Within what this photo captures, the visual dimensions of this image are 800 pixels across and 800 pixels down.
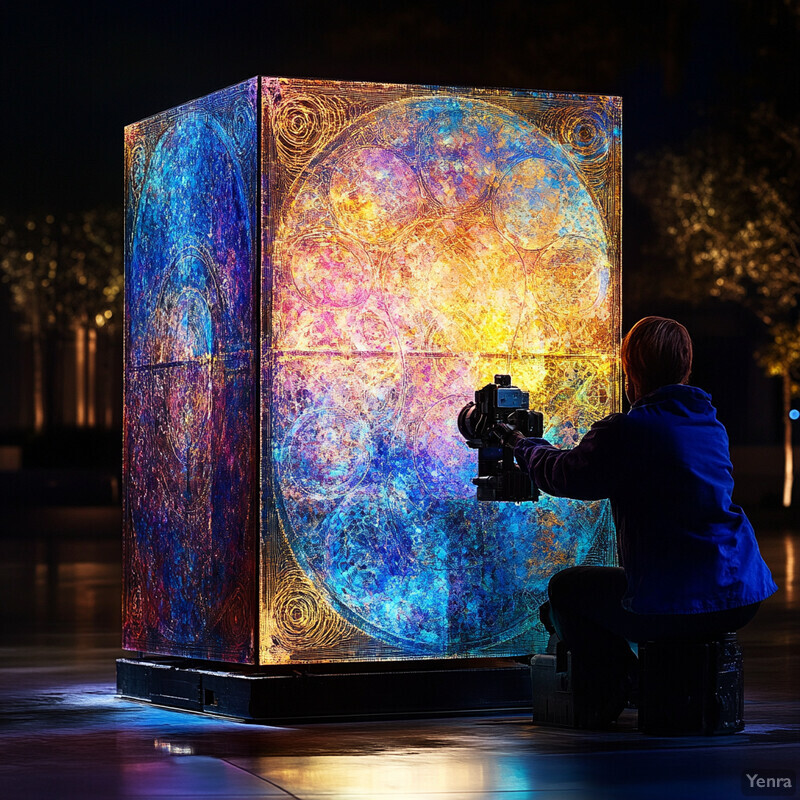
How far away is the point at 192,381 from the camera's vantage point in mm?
8836

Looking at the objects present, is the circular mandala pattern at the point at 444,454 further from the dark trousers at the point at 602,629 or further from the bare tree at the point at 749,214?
the bare tree at the point at 749,214

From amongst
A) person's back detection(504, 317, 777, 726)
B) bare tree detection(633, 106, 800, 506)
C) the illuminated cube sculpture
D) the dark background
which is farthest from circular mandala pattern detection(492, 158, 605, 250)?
bare tree detection(633, 106, 800, 506)

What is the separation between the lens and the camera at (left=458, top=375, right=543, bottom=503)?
7840 millimetres

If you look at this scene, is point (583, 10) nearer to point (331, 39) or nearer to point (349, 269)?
point (331, 39)

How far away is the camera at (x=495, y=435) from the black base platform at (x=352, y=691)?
0.92m

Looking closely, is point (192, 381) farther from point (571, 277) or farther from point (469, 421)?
point (571, 277)

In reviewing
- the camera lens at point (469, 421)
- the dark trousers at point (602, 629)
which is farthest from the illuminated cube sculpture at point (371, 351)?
the dark trousers at point (602, 629)

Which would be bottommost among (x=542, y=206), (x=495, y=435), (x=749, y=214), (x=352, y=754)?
(x=352, y=754)

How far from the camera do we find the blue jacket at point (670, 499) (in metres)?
7.08

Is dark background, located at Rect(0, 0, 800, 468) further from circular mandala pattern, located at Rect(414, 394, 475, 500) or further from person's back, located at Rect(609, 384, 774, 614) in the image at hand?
person's back, located at Rect(609, 384, 774, 614)

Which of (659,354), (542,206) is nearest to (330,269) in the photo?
(542,206)

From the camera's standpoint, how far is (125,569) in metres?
9.52

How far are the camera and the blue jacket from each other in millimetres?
546

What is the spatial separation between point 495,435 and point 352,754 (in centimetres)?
153
